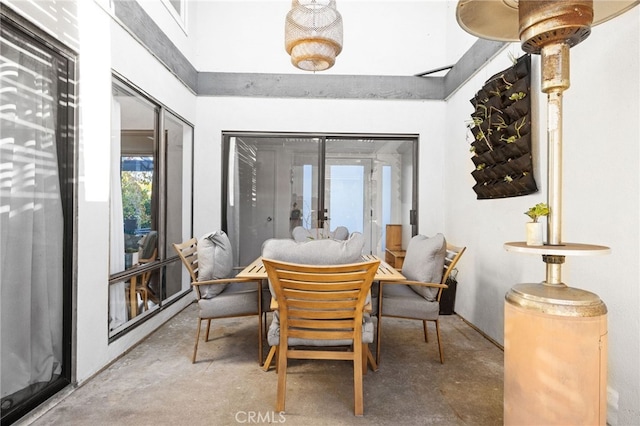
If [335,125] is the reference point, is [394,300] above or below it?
below

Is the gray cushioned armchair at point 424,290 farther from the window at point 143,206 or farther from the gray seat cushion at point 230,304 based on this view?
the window at point 143,206

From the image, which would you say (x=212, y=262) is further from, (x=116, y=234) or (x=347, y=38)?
(x=347, y=38)

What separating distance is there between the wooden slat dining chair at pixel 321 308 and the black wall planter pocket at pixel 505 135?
65.7 inches

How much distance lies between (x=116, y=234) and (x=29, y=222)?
0.86 m

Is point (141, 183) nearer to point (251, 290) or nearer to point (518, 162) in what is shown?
point (251, 290)

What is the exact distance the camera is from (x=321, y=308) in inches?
71.6

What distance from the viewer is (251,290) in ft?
8.79

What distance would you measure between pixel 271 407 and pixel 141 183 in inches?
93.6

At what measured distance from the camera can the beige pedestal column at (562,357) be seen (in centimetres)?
133

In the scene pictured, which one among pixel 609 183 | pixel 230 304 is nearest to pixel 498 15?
pixel 609 183

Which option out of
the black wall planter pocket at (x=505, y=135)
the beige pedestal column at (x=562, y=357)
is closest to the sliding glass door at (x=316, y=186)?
the black wall planter pocket at (x=505, y=135)

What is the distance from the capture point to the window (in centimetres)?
273

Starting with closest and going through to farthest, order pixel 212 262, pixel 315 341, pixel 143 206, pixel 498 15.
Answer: pixel 498 15, pixel 315 341, pixel 212 262, pixel 143 206

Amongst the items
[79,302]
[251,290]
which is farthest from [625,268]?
[79,302]
